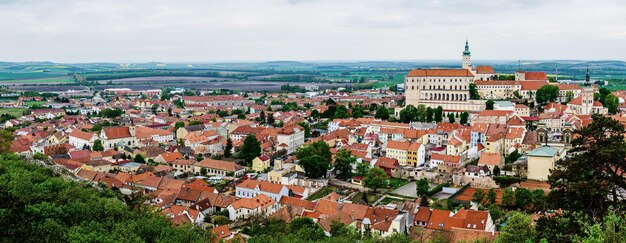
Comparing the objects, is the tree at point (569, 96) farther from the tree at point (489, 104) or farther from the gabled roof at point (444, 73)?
the gabled roof at point (444, 73)

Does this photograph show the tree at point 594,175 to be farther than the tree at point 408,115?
Result: No

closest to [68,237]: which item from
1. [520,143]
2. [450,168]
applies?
[450,168]

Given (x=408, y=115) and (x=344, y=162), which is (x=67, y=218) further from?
(x=408, y=115)

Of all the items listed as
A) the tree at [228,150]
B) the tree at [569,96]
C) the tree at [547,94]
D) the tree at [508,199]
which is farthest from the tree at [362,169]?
the tree at [569,96]


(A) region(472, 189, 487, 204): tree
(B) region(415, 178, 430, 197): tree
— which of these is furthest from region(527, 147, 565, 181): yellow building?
(B) region(415, 178, 430, 197): tree

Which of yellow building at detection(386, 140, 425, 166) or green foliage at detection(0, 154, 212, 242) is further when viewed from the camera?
yellow building at detection(386, 140, 425, 166)

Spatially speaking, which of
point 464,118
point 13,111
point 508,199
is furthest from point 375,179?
point 13,111

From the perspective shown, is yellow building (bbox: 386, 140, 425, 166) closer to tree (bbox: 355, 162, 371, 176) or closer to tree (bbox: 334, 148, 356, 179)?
tree (bbox: 355, 162, 371, 176)
